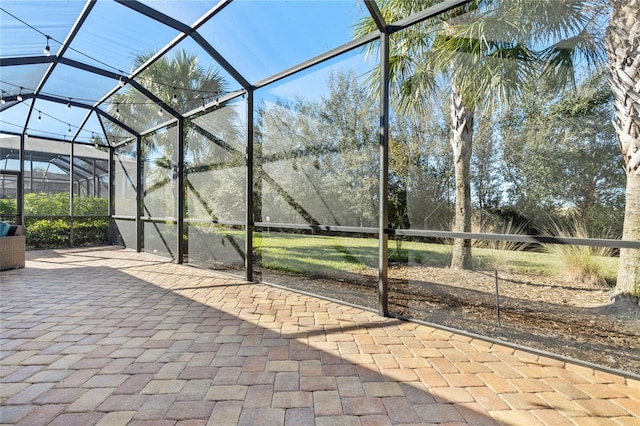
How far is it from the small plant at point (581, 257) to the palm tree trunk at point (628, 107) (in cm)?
9

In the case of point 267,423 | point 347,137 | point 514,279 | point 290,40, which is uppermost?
point 290,40

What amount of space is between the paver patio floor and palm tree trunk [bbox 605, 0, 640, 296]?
0.79m

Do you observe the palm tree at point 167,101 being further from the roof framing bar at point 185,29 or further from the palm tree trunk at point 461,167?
the palm tree trunk at point 461,167

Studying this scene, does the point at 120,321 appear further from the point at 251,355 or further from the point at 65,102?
the point at 65,102

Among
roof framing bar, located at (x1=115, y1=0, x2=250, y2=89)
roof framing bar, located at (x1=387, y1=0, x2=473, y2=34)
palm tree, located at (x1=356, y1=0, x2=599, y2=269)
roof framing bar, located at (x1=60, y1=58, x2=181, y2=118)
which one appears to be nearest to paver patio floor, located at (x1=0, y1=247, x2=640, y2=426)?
palm tree, located at (x1=356, y1=0, x2=599, y2=269)

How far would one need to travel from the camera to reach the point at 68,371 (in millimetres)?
2000

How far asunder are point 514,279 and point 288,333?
207cm

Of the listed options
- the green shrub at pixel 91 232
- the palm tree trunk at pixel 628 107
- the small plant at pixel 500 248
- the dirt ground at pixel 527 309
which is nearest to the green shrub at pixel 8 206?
the green shrub at pixel 91 232

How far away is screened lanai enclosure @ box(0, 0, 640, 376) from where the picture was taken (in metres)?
2.27

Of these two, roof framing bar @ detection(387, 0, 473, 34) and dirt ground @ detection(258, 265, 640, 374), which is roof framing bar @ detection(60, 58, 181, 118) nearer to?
roof framing bar @ detection(387, 0, 473, 34)

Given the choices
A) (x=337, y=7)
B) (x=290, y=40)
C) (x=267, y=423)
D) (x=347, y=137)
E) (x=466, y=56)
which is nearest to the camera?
(x=267, y=423)

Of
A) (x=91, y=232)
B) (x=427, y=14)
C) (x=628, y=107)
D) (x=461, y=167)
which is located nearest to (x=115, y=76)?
(x=427, y=14)

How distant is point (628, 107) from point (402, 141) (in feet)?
5.68

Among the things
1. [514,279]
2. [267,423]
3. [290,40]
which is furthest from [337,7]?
[267,423]
